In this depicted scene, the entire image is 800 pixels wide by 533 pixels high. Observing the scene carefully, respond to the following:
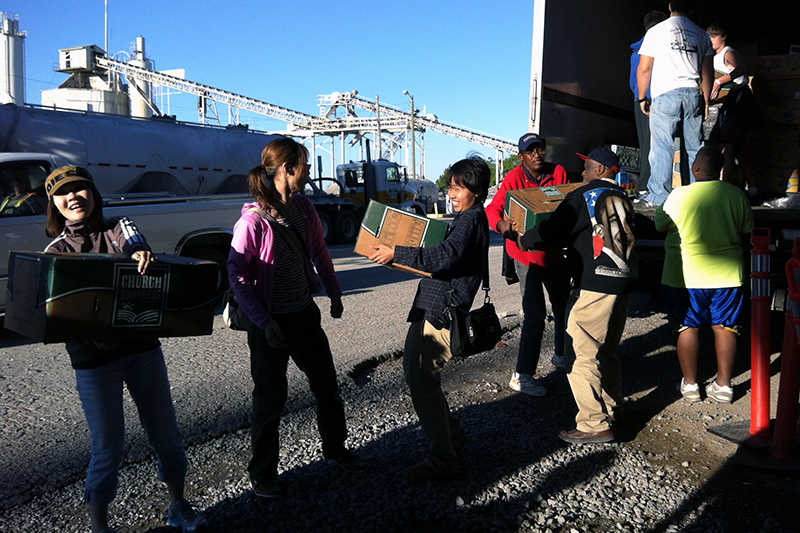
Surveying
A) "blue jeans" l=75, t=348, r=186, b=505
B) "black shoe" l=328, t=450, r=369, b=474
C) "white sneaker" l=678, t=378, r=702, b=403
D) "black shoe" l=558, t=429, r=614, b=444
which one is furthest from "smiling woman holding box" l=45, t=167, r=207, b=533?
"white sneaker" l=678, t=378, r=702, b=403

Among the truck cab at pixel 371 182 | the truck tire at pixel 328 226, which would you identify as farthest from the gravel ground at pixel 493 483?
the truck cab at pixel 371 182

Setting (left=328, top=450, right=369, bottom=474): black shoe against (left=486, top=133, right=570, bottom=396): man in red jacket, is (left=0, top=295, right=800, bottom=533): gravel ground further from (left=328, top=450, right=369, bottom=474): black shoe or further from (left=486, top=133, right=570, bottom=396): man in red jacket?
(left=486, top=133, right=570, bottom=396): man in red jacket

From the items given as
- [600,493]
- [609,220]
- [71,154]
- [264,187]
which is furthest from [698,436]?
[71,154]

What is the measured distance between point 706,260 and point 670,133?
1.43 meters

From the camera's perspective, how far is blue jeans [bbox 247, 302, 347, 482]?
323 cm

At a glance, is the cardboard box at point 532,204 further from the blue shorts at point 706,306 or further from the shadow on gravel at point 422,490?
the shadow on gravel at point 422,490

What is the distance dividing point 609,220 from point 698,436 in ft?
4.90

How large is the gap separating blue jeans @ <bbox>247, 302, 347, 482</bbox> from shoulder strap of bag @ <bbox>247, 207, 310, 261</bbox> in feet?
0.94

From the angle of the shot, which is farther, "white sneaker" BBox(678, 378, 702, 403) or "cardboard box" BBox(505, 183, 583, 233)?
"white sneaker" BBox(678, 378, 702, 403)

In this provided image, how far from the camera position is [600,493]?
327cm

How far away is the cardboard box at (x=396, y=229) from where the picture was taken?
11.1ft

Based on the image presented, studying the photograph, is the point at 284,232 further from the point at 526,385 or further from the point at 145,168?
the point at 145,168

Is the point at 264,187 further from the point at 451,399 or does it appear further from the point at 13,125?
the point at 13,125

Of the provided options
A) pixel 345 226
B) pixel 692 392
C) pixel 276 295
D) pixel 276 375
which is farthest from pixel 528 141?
pixel 345 226
